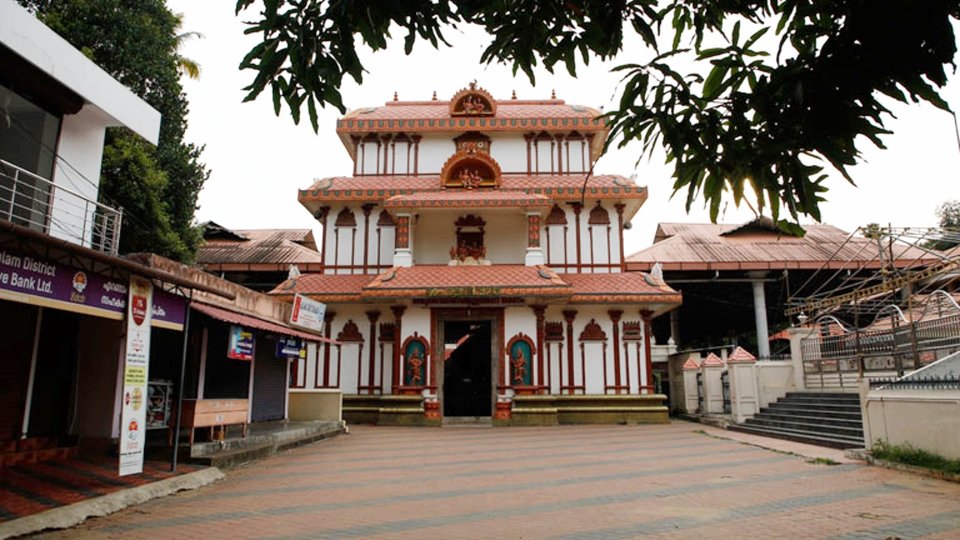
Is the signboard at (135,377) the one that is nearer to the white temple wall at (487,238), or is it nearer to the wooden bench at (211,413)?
the wooden bench at (211,413)

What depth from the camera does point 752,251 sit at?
29.4 meters

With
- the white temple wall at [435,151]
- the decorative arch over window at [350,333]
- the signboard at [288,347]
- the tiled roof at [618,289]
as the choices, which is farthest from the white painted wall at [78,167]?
the tiled roof at [618,289]

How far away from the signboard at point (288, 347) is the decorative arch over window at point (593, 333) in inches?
386

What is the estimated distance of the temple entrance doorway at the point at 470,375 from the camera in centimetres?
2281

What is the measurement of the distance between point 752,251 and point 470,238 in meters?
15.4

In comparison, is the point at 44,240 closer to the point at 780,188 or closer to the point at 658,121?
the point at 658,121

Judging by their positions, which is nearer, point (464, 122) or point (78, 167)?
point (78, 167)

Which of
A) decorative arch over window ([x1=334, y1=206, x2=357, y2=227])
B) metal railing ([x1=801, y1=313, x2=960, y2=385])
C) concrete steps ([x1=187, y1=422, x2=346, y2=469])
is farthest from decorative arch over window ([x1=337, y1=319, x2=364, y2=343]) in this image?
metal railing ([x1=801, y1=313, x2=960, y2=385])

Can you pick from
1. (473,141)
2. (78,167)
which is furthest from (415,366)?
(78,167)

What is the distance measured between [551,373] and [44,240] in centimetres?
1594

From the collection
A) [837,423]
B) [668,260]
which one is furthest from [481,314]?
[668,260]

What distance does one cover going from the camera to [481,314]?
64.1ft

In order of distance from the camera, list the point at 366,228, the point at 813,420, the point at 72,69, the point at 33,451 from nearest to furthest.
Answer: the point at 33,451
the point at 72,69
the point at 813,420
the point at 366,228

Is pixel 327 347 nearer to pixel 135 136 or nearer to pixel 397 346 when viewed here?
pixel 397 346
